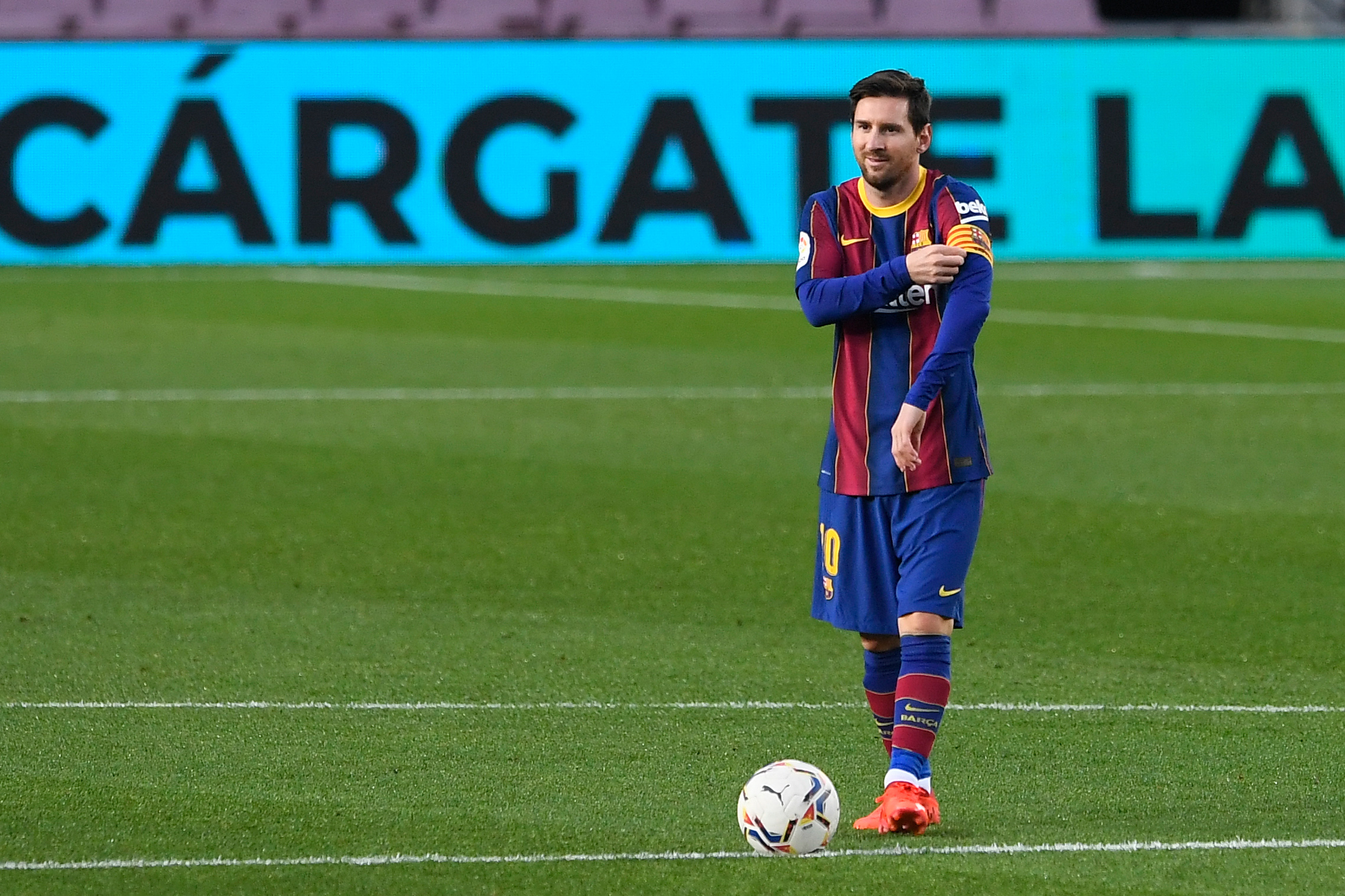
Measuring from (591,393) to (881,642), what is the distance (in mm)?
8101

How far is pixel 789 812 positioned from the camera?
466cm

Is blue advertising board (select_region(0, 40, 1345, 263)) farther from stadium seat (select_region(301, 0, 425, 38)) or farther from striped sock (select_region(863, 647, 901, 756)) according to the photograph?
striped sock (select_region(863, 647, 901, 756))

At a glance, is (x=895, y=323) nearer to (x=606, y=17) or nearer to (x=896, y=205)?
(x=896, y=205)

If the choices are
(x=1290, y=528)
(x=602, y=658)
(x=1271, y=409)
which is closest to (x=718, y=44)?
(x=1271, y=409)

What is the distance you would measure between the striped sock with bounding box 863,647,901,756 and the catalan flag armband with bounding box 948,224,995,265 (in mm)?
939

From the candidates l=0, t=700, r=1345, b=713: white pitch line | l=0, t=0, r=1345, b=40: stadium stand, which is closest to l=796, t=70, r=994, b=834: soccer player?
l=0, t=700, r=1345, b=713: white pitch line

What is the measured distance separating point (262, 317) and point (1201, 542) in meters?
9.69

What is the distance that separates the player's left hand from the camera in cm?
474

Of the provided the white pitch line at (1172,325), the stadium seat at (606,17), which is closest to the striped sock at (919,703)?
the white pitch line at (1172,325)

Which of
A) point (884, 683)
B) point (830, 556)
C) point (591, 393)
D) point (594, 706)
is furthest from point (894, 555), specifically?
point (591, 393)

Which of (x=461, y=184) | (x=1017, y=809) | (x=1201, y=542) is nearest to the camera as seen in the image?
(x=1017, y=809)

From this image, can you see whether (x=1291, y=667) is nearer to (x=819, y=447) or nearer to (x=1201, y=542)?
(x=1201, y=542)

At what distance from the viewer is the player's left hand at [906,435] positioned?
4742mm

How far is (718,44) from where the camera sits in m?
19.7
